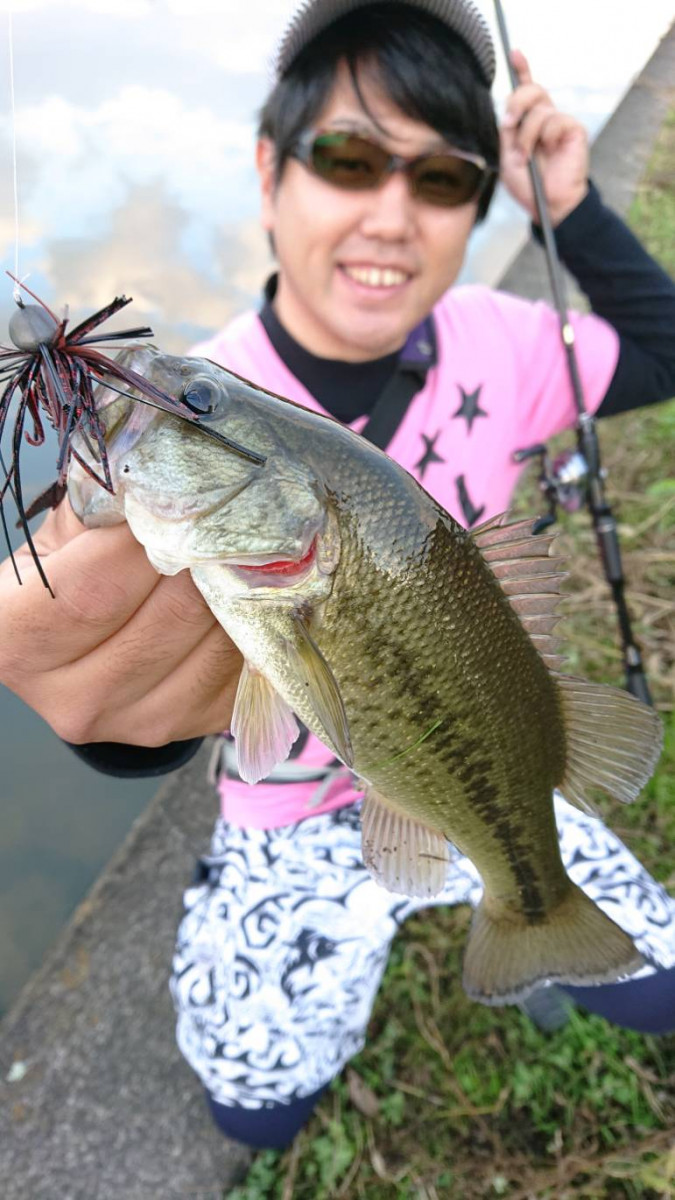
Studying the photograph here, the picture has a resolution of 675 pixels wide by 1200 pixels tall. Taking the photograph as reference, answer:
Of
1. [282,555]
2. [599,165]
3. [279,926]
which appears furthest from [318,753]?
[599,165]

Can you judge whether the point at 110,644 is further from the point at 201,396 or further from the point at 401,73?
the point at 401,73

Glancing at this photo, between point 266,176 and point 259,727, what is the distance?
7.41 ft

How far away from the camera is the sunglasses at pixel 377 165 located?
7.75ft

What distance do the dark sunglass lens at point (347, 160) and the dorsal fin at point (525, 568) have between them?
1488mm

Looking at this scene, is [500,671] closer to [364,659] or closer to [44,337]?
[364,659]

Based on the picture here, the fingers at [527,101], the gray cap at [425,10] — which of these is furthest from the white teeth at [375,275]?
the fingers at [527,101]

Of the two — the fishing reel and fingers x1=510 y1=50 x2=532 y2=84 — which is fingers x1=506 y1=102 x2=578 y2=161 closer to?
fingers x1=510 y1=50 x2=532 y2=84

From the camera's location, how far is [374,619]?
1.39 m

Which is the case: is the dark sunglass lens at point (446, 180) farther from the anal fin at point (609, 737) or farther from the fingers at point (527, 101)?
the anal fin at point (609, 737)

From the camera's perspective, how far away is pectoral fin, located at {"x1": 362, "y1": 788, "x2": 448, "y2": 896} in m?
1.68

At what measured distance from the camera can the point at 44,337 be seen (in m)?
1.08

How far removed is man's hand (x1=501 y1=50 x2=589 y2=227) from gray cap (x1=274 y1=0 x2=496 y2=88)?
1.45ft

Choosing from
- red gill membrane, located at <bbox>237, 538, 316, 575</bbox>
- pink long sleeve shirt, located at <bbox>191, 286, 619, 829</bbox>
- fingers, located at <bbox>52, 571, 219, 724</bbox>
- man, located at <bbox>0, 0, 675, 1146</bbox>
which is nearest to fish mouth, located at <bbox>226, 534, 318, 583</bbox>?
red gill membrane, located at <bbox>237, 538, 316, 575</bbox>

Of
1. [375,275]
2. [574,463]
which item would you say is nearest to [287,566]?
[375,275]
